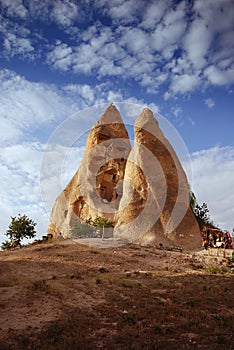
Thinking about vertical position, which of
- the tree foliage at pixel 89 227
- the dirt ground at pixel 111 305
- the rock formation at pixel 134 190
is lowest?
the dirt ground at pixel 111 305

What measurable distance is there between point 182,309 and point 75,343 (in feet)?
16.0

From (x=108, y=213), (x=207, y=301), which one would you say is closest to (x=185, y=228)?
(x=108, y=213)

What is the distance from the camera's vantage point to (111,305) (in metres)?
12.9

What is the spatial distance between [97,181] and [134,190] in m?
10.7

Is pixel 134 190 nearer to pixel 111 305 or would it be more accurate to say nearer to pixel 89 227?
pixel 89 227

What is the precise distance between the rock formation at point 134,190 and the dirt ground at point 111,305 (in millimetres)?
11827

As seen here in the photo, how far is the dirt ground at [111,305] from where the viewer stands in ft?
30.4

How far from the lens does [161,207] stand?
3556cm

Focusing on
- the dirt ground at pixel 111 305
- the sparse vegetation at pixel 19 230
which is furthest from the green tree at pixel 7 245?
the dirt ground at pixel 111 305

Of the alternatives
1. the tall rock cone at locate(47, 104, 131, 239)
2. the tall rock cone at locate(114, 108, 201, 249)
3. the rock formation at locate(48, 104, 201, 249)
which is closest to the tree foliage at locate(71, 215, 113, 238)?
the rock formation at locate(48, 104, 201, 249)

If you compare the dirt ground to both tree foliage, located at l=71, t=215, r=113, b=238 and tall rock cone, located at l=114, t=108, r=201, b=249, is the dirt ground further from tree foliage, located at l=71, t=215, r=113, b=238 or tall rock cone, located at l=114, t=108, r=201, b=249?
tree foliage, located at l=71, t=215, r=113, b=238

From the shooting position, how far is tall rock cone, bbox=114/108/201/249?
112ft

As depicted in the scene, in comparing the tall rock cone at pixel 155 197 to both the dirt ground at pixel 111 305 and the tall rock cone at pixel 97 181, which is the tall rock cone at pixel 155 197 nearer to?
the tall rock cone at pixel 97 181

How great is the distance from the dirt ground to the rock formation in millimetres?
11827
